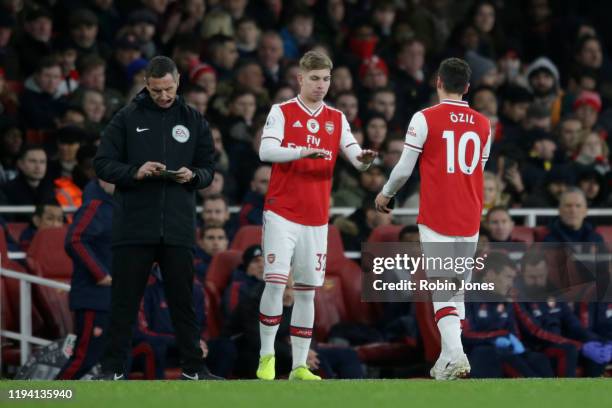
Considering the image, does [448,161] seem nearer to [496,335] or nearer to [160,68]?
[160,68]

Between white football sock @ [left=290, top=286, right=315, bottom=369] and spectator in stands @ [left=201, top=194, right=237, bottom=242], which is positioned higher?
spectator in stands @ [left=201, top=194, right=237, bottom=242]

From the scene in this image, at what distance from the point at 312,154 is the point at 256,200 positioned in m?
4.29

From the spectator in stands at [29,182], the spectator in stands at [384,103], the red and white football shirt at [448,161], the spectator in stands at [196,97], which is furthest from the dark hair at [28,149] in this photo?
the red and white football shirt at [448,161]

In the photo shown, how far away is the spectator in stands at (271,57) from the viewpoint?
60.8 feet

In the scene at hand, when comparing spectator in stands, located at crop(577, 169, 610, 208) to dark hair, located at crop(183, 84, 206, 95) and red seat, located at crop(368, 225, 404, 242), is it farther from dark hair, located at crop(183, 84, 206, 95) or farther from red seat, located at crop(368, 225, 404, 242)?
dark hair, located at crop(183, 84, 206, 95)

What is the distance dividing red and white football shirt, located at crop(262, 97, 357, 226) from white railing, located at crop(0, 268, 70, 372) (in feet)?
9.26

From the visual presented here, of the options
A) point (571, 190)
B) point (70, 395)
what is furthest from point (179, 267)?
point (571, 190)

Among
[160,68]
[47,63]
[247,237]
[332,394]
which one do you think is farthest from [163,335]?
[47,63]

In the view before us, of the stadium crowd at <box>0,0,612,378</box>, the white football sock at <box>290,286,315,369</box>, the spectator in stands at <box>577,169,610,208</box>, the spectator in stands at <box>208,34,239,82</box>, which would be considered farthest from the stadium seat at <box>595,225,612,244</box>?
the spectator in stands at <box>208,34,239,82</box>

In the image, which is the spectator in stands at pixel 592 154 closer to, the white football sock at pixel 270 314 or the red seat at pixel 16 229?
the red seat at pixel 16 229

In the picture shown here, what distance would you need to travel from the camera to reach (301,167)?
1134 cm

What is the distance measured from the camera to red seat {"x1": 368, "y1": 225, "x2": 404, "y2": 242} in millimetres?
14425

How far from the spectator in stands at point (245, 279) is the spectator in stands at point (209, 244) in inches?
25.6

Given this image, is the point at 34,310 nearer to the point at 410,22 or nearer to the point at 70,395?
the point at 70,395
